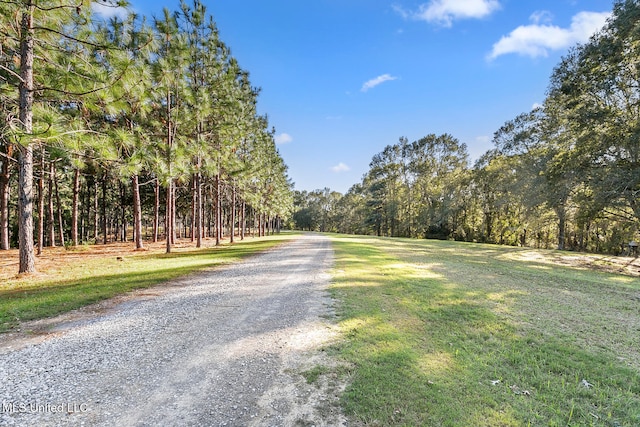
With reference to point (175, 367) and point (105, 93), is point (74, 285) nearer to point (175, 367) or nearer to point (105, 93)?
point (105, 93)

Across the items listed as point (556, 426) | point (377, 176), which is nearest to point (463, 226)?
point (377, 176)

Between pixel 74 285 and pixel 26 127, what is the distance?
13.8ft

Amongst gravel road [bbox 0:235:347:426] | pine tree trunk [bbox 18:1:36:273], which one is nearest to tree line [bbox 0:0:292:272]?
pine tree trunk [bbox 18:1:36:273]

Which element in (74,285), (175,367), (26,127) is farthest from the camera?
(74,285)

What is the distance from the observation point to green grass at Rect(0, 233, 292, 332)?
548 cm

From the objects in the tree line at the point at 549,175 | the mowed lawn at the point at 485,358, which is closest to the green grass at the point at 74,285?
the mowed lawn at the point at 485,358

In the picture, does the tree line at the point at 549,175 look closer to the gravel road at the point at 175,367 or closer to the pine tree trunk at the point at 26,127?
the gravel road at the point at 175,367

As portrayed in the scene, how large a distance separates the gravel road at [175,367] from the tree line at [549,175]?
18460 millimetres

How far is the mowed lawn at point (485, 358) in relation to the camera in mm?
2867

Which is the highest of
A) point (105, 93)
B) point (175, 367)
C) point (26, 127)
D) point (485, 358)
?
point (105, 93)

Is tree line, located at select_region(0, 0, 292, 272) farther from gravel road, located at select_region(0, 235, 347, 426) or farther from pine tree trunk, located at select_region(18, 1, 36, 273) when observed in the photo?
gravel road, located at select_region(0, 235, 347, 426)

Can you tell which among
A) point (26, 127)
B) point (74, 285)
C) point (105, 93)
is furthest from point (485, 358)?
point (26, 127)

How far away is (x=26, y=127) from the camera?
725cm

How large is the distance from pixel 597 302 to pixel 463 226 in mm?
38346
